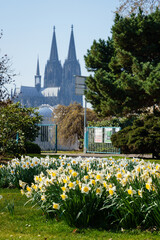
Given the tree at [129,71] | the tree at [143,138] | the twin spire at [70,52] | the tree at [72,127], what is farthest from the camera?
the twin spire at [70,52]

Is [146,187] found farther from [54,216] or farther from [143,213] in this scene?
[54,216]

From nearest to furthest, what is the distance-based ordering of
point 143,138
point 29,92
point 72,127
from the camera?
point 143,138, point 72,127, point 29,92

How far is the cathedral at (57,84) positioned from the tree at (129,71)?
14953 centimetres

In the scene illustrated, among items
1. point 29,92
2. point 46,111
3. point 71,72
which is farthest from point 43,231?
point 71,72

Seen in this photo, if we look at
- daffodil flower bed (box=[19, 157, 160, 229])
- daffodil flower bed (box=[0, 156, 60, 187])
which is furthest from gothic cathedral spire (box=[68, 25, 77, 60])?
daffodil flower bed (box=[19, 157, 160, 229])

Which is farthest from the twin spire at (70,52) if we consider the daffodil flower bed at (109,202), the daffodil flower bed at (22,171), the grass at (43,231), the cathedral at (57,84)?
the daffodil flower bed at (109,202)

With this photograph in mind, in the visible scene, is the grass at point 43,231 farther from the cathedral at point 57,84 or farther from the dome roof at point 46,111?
the cathedral at point 57,84

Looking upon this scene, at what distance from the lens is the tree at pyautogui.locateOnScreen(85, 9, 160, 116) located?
15789 millimetres

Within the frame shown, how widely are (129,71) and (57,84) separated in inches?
7102

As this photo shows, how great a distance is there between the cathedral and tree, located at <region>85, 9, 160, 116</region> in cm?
14953

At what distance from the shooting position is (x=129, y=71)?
1794cm

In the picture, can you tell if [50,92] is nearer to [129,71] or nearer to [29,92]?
[29,92]

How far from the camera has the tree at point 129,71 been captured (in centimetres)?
1579

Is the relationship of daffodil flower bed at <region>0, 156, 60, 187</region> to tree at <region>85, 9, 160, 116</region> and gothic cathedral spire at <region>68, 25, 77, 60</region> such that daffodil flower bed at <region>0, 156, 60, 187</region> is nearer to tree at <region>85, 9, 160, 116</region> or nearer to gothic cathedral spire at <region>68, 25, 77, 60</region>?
tree at <region>85, 9, 160, 116</region>
